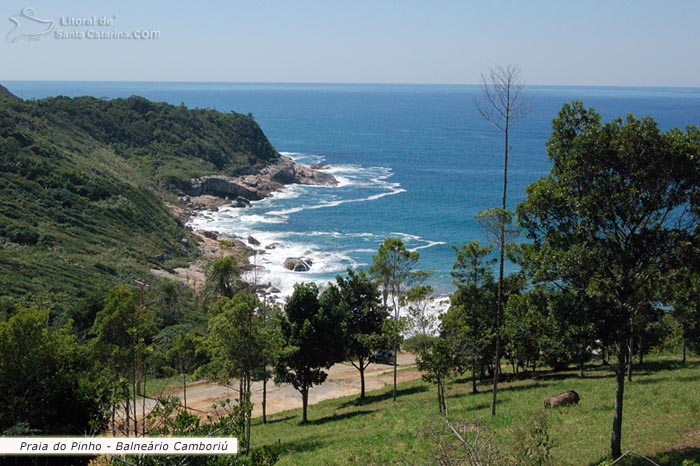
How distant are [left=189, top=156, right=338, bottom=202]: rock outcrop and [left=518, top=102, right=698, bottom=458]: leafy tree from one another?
87.9 meters

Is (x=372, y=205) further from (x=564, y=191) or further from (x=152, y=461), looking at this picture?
(x=152, y=461)

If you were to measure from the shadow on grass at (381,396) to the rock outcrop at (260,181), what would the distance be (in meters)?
70.9

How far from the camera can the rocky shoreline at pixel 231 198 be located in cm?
6650

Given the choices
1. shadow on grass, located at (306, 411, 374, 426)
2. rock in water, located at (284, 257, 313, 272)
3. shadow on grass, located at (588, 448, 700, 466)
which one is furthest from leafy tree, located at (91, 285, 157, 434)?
rock in water, located at (284, 257, 313, 272)

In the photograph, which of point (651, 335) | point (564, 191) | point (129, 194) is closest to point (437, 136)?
point (129, 194)

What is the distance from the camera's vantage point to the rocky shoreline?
218ft

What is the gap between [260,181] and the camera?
4405 inches

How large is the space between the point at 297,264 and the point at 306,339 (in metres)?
42.0

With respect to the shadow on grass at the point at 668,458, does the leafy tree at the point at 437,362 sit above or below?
below

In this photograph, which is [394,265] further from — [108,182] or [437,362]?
[108,182]

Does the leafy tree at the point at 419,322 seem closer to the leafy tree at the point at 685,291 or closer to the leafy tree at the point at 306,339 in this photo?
the leafy tree at the point at 306,339

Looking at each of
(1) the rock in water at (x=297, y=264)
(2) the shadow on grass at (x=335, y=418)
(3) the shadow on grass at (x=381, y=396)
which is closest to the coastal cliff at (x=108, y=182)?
(1) the rock in water at (x=297, y=264)

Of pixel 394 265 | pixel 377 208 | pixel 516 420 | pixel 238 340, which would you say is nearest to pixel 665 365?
pixel 394 265

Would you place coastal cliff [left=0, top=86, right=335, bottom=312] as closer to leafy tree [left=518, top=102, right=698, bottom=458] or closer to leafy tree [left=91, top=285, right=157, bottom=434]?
leafy tree [left=91, top=285, right=157, bottom=434]
